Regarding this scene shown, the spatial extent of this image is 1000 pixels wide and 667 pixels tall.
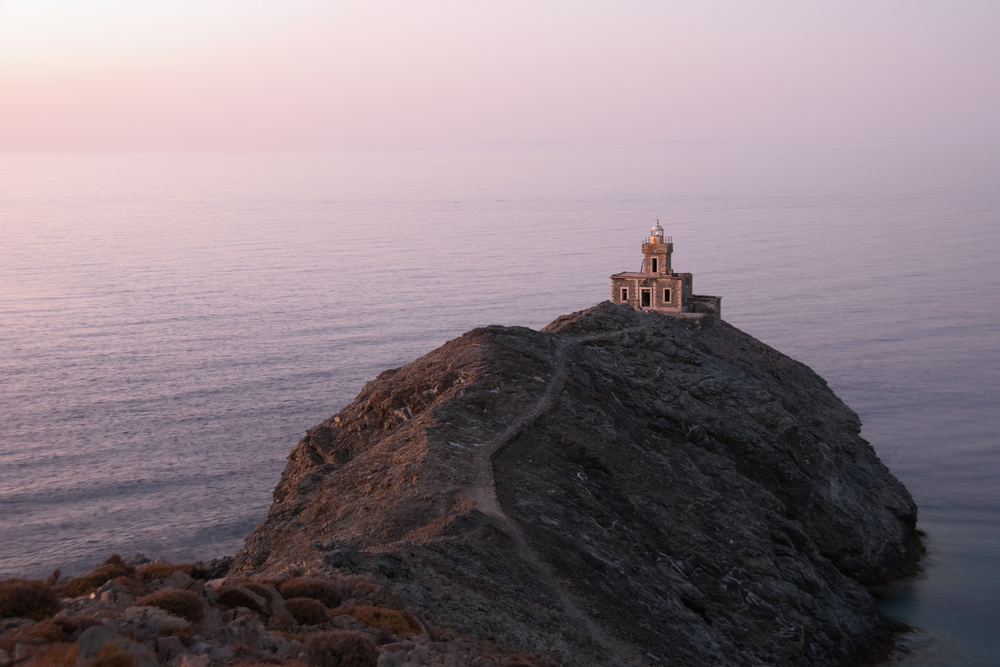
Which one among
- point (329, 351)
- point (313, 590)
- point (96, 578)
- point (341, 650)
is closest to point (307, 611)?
point (313, 590)

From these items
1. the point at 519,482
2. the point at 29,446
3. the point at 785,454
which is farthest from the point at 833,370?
the point at 29,446

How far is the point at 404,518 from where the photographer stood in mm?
38812

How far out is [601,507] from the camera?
141 ft

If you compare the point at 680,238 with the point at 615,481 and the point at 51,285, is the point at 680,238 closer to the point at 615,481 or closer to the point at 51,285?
the point at 51,285

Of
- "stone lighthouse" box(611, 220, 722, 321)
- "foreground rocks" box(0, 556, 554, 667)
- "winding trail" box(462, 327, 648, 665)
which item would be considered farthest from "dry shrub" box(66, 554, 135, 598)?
"stone lighthouse" box(611, 220, 722, 321)

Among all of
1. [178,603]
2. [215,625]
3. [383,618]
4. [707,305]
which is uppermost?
[707,305]

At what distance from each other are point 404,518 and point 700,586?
1461 centimetres

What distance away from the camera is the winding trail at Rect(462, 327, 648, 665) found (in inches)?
1307

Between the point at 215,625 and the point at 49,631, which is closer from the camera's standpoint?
the point at 49,631

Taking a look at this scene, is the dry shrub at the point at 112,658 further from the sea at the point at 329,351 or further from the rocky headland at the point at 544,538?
the sea at the point at 329,351

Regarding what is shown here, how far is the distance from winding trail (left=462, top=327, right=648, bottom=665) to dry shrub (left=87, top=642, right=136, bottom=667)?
57.7ft

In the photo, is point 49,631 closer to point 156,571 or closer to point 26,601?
point 26,601

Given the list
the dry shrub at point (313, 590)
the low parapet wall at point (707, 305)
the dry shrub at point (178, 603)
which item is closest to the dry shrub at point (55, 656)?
the dry shrub at point (178, 603)

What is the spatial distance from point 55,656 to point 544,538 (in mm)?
22215
